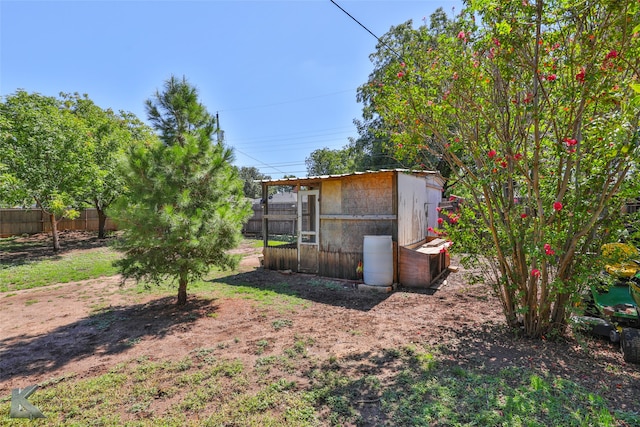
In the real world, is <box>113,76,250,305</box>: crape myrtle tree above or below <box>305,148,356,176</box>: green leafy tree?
below

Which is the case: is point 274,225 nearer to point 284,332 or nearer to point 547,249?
point 284,332

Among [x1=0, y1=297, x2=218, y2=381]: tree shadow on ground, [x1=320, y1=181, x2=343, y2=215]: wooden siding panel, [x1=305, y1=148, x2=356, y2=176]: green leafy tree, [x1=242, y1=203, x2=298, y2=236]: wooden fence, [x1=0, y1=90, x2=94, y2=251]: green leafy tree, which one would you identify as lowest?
[x1=0, y1=297, x2=218, y2=381]: tree shadow on ground

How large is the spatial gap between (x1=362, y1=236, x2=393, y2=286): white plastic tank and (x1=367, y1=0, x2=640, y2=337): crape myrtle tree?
7.45ft

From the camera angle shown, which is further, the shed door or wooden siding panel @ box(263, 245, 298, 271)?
wooden siding panel @ box(263, 245, 298, 271)

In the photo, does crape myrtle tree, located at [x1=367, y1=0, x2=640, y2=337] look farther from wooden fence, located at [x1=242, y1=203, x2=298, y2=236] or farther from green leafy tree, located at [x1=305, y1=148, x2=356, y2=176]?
green leafy tree, located at [x1=305, y1=148, x2=356, y2=176]

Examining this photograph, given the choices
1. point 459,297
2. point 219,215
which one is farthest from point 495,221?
point 219,215

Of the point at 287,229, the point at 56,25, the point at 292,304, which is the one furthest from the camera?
the point at 287,229

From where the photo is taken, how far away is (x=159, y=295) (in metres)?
5.91

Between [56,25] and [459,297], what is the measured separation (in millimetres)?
9093

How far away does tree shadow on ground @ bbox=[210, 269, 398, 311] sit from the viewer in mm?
5438

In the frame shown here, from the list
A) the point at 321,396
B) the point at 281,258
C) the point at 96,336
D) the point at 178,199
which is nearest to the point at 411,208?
the point at 281,258

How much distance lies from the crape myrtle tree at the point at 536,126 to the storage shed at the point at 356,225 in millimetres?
2266

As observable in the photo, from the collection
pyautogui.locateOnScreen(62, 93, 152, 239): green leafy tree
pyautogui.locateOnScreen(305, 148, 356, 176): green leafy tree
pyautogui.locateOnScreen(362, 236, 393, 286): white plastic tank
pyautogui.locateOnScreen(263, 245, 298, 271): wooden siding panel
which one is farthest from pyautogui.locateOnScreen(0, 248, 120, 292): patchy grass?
pyautogui.locateOnScreen(305, 148, 356, 176): green leafy tree

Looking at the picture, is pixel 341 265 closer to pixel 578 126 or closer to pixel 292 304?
pixel 292 304
